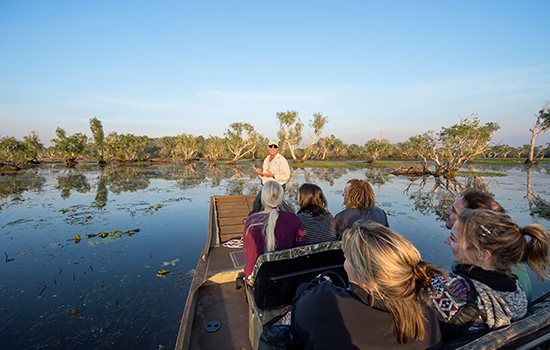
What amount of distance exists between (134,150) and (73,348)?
4808 centimetres

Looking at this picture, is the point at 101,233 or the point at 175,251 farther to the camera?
the point at 101,233

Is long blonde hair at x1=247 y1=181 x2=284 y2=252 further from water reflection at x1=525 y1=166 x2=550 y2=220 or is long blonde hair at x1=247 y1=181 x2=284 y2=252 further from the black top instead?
water reflection at x1=525 y1=166 x2=550 y2=220

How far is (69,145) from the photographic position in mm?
35031

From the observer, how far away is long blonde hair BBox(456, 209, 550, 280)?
4.83 feet

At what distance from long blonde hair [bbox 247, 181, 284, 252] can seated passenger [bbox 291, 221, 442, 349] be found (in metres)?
1.13

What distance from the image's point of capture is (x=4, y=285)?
4.24m

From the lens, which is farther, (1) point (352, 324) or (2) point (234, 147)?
(2) point (234, 147)

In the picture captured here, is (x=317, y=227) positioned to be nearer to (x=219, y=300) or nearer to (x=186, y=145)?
(x=219, y=300)

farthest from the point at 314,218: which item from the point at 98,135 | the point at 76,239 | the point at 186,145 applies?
the point at 98,135

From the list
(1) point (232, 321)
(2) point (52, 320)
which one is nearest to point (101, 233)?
(2) point (52, 320)

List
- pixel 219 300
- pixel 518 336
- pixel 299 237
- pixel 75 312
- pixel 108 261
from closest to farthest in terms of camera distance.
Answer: pixel 518 336, pixel 299 237, pixel 219 300, pixel 75 312, pixel 108 261

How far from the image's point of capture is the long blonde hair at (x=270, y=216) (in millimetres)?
2385

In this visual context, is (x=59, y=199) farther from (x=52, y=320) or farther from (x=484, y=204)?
(x=484, y=204)

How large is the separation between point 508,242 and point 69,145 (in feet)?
154
